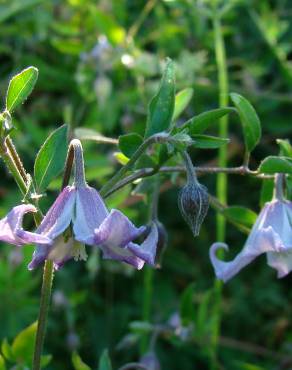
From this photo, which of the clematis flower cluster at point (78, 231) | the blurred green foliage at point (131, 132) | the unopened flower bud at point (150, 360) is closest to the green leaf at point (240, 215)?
the clematis flower cluster at point (78, 231)

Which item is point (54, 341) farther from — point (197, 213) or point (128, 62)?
point (197, 213)

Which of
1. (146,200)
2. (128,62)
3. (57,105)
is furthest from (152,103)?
(57,105)

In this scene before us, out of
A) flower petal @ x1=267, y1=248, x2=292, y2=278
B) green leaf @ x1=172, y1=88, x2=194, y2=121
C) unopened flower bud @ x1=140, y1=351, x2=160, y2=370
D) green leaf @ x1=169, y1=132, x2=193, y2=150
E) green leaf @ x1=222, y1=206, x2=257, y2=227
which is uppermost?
green leaf @ x1=172, y1=88, x2=194, y2=121

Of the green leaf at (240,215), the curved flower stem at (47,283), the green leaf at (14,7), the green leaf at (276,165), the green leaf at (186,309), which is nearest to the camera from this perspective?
the curved flower stem at (47,283)

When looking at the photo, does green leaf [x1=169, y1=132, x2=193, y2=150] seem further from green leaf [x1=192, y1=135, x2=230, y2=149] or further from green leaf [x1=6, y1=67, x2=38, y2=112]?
green leaf [x1=6, y1=67, x2=38, y2=112]

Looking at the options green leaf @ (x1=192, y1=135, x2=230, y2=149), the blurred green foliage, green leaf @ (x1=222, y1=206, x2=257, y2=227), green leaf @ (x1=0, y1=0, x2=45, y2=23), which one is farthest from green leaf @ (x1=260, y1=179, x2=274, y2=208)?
green leaf @ (x1=0, y1=0, x2=45, y2=23)

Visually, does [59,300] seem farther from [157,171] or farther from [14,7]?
[157,171]

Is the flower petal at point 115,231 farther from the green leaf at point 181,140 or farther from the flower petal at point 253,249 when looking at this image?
the flower petal at point 253,249

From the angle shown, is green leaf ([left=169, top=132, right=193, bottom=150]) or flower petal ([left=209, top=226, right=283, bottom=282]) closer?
green leaf ([left=169, top=132, right=193, bottom=150])
